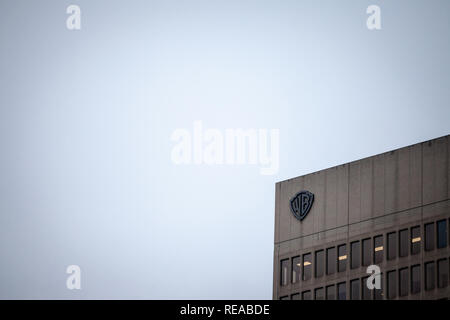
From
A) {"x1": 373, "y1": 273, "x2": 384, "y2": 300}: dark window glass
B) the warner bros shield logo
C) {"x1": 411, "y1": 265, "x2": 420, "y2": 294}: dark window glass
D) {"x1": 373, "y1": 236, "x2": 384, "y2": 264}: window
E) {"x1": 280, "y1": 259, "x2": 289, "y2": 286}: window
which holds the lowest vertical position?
{"x1": 373, "y1": 273, "x2": 384, "y2": 300}: dark window glass

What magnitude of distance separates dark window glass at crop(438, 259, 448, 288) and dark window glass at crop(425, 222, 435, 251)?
63.9 inches

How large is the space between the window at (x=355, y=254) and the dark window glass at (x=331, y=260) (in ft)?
6.38

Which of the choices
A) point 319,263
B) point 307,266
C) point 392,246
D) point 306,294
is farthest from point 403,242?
point 306,294

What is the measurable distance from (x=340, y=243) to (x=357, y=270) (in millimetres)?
3366

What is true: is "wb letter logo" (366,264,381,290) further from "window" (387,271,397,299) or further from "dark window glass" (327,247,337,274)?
"dark window glass" (327,247,337,274)

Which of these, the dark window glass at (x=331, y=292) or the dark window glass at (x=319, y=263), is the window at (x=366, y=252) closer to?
the dark window glass at (x=331, y=292)

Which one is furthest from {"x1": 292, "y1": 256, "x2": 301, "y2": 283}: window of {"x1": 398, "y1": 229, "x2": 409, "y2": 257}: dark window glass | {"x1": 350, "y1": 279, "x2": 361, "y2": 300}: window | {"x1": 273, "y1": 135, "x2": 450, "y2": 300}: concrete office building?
{"x1": 398, "y1": 229, "x2": 409, "y2": 257}: dark window glass

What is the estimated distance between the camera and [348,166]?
88000 millimetres

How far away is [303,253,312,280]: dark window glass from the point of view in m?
88.6

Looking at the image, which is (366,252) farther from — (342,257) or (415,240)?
(415,240)

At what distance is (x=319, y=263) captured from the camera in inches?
3462

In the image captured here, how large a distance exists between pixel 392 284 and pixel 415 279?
236cm
